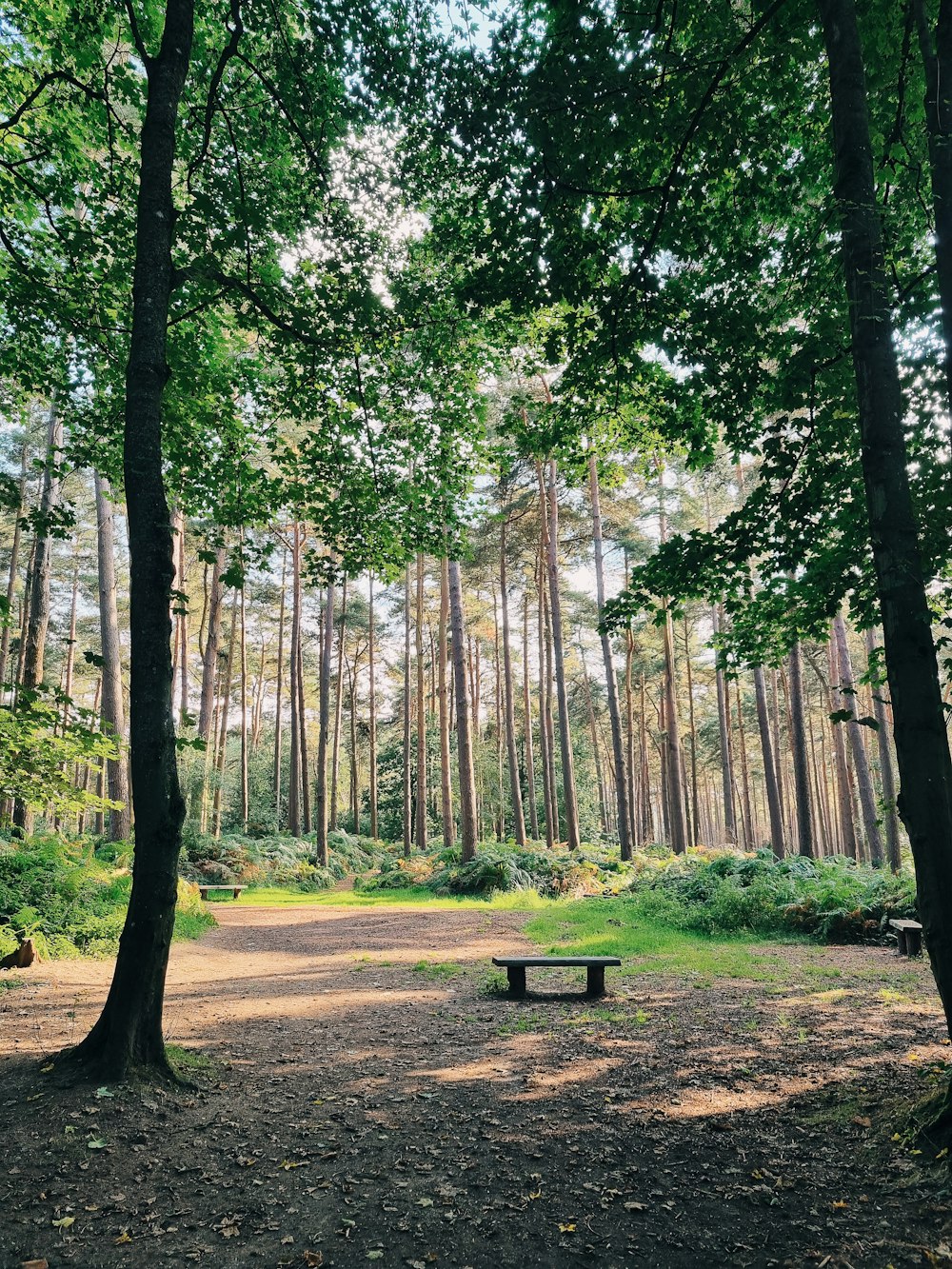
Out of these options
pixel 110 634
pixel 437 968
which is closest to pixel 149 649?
pixel 437 968

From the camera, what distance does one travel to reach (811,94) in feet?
17.0

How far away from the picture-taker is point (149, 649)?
14.9ft

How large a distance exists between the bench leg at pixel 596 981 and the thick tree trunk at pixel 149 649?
4497mm

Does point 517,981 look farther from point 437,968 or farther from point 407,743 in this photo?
point 407,743

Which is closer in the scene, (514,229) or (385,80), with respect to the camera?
(514,229)

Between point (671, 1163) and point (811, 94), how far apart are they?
23.8 ft

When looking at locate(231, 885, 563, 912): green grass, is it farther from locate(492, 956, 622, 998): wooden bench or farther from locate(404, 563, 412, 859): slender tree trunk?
locate(492, 956, 622, 998): wooden bench

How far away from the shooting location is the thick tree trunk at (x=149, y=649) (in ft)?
14.4

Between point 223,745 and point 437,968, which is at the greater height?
point 223,745

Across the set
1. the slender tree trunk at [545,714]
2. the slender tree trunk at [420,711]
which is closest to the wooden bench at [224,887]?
the slender tree trunk at [420,711]

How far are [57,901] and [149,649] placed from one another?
248 inches

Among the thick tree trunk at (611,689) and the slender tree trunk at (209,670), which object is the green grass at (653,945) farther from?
the slender tree trunk at (209,670)

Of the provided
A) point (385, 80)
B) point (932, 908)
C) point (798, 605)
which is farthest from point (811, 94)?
point (932, 908)

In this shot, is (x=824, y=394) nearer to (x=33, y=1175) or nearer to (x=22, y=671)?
(x=33, y=1175)
